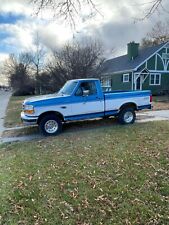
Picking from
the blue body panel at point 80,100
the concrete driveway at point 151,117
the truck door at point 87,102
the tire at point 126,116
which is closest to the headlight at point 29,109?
the blue body panel at point 80,100

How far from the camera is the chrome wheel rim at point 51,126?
32.3ft

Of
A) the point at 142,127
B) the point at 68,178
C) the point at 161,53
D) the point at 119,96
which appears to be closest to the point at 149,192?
the point at 68,178

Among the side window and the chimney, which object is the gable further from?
the side window

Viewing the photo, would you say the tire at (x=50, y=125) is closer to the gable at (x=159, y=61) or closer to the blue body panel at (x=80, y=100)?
the blue body panel at (x=80, y=100)

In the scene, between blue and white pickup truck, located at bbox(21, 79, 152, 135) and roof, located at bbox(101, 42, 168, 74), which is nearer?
blue and white pickup truck, located at bbox(21, 79, 152, 135)

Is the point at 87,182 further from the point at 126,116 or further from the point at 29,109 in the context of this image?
the point at 126,116

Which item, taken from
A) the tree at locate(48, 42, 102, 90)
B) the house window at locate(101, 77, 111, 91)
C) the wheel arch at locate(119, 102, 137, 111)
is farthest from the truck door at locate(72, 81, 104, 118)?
the house window at locate(101, 77, 111, 91)

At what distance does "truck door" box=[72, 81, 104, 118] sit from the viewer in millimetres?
10211

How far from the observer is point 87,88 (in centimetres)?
1047

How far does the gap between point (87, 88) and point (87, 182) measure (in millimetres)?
5890

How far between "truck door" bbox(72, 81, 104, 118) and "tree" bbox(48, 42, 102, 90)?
16.7m

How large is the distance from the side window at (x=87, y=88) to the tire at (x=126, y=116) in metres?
1.66

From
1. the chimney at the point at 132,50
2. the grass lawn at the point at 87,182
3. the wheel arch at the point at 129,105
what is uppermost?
the chimney at the point at 132,50

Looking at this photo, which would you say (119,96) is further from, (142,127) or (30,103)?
(30,103)
